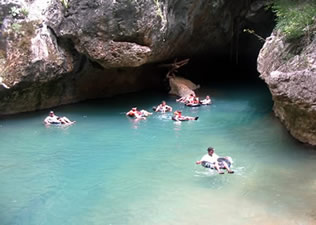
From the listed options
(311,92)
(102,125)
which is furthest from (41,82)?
(311,92)

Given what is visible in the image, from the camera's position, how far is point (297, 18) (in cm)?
1245

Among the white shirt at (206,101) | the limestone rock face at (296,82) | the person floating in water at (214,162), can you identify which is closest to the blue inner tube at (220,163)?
the person floating in water at (214,162)

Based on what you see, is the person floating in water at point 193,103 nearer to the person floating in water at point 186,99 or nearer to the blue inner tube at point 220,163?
the person floating in water at point 186,99

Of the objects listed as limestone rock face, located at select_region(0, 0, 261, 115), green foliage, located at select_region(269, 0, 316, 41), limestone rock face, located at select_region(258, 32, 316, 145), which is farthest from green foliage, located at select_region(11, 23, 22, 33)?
green foliage, located at select_region(269, 0, 316, 41)

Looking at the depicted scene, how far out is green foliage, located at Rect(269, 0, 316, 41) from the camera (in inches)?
484

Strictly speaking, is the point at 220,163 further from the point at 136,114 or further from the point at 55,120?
the point at 55,120

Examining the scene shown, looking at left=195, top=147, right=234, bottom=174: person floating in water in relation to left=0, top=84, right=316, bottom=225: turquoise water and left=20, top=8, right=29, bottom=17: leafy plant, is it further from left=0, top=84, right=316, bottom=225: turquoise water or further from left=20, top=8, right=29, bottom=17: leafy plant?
left=20, top=8, right=29, bottom=17: leafy plant

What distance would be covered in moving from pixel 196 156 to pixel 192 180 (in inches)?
77.6

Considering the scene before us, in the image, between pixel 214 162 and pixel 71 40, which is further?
pixel 71 40

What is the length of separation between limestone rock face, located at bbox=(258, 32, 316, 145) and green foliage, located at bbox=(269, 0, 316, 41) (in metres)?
0.31

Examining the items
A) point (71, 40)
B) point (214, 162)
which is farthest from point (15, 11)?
point (214, 162)

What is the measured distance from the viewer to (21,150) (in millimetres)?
13305

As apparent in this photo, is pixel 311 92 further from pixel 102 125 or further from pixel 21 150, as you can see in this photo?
pixel 21 150

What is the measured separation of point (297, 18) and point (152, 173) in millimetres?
6957
